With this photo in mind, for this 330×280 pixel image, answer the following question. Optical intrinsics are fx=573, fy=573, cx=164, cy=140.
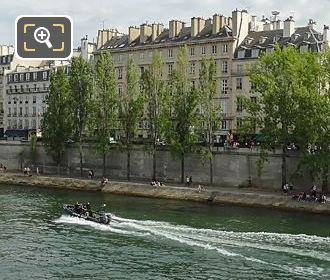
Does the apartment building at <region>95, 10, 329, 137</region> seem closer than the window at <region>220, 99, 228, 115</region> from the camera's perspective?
Yes

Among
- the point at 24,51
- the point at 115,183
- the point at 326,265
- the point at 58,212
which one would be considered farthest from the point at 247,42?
the point at 24,51

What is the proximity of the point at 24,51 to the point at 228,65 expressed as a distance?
81215 millimetres

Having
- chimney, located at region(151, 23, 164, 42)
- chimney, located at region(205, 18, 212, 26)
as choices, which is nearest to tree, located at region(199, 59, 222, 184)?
chimney, located at region(205, 18, 212, 26)

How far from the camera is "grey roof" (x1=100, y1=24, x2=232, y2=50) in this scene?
90.5m

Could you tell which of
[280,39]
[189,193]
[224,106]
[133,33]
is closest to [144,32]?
[133,33]

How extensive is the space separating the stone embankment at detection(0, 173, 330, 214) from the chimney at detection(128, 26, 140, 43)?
3444cm

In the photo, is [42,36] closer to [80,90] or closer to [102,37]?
[80,90]

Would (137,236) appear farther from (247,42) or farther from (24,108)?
(24,108)

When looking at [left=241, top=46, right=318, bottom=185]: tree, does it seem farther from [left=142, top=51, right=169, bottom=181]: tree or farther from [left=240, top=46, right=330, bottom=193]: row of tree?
[left=142, top=51, right=169, bottom=181]: tree

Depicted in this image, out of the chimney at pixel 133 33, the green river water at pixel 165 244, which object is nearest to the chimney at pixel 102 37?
the chimney at pixel 133 33

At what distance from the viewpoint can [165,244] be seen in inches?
1511

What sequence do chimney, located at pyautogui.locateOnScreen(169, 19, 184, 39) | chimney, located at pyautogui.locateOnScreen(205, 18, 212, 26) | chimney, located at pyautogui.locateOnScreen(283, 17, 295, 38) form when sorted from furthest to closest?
chimney, located at pyautogui.locateOnScreen(169, 19, 184, 39) < chimney, located at pyautogui.locateOnScreen(205, 18, 212, 26) < chimney, located at pyautogui.locateOnScreen(283, 17, 295, 38)

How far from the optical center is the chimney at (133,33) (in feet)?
335

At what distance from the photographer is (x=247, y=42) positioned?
89125 mm
